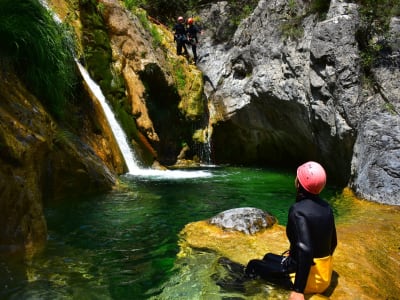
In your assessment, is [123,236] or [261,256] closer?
[261,256]

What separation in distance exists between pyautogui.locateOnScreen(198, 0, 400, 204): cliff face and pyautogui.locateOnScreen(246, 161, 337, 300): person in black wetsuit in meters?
5.46

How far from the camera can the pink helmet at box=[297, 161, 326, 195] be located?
348 cm

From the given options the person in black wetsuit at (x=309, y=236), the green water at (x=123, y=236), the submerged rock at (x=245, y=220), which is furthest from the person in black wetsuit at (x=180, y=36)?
the person in black wetsuit at (x=309, y=236)

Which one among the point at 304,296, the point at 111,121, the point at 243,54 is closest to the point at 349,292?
the point at 304,296

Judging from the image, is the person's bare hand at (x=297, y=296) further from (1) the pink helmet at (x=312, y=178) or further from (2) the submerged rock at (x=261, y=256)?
(1) the pink helmet at (x=312, y=178)

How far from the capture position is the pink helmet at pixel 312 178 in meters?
3.48

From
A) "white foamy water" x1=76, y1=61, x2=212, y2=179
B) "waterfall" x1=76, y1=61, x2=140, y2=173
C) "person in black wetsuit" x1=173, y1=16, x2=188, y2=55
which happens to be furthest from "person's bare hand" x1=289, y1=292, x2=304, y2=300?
"person in black wetsuit" x1=173, y1=16, x2=188, y2=55

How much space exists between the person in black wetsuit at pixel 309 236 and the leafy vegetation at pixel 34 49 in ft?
14.2

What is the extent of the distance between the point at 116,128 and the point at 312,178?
8.96 metres

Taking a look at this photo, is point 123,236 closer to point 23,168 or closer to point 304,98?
point 23,168

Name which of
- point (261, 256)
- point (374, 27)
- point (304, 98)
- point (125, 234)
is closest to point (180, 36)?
point (304, 98)

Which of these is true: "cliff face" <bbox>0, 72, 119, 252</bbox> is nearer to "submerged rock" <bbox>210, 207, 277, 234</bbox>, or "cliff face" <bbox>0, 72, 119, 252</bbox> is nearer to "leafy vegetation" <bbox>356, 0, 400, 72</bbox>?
"submerged rock" <bbox>210, 207, 277, 234</bbox>

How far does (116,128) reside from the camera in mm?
11773

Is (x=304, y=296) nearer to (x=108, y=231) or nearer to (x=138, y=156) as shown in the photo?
(x=108, y=231)
